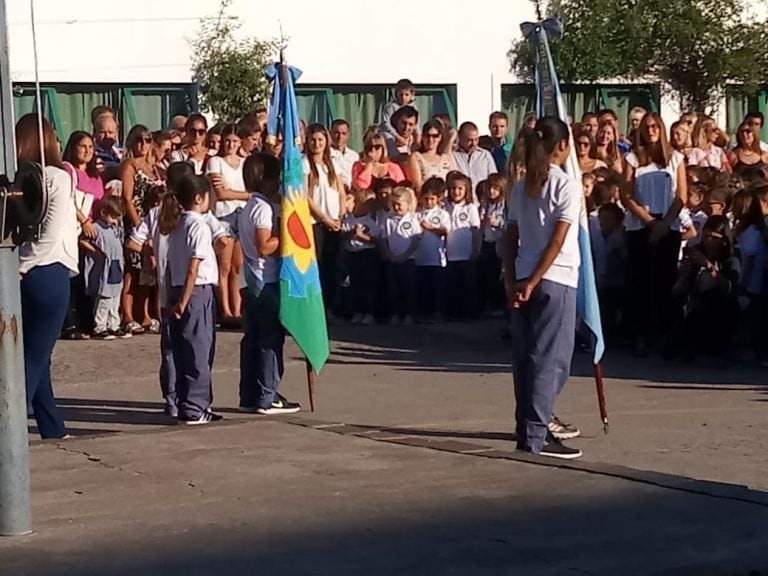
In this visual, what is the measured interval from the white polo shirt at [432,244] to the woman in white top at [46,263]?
6.87 meters

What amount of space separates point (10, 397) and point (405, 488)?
2.03 m

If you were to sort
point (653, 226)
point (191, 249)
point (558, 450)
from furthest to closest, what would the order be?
point (653, 226)
point (191, 249)
point (558, 450)

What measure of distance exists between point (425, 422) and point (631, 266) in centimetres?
431

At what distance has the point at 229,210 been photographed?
16.2m

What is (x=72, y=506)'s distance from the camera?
306 inches

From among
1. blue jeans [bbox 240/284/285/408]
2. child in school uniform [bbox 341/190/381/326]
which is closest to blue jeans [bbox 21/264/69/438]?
blue jeans [bbox 240/284/285/408]

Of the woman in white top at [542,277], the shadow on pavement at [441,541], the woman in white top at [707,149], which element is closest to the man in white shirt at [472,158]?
the woman in white top at [707,149]

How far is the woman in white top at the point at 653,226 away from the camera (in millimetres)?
14445

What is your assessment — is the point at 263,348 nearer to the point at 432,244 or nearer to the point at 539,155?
the point at 539,155

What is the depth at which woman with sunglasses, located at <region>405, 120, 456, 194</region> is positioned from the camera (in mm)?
17219

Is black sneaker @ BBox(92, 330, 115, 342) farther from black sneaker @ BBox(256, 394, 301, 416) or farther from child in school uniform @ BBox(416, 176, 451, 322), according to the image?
black sneaker @ BBox(256, 394, 301, 416)

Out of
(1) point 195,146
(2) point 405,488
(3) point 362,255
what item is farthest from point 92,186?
(2) point 405,488

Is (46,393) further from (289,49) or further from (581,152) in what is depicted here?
(289,49)

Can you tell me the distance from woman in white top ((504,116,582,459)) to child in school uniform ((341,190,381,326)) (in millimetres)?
6830
